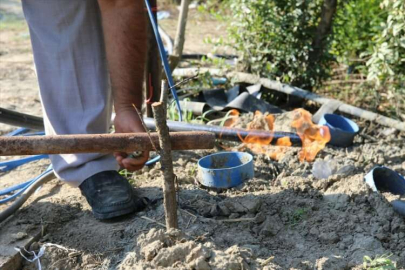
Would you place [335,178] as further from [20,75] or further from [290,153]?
[20,75]

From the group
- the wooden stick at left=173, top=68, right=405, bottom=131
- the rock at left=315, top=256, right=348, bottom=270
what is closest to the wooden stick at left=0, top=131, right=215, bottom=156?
the rock at left=315, top=256, right=348, bottom=270

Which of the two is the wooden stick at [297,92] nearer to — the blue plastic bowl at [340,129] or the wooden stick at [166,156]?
the blue plastic bowl at [340,129]

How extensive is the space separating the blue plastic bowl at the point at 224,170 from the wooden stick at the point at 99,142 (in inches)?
31.2

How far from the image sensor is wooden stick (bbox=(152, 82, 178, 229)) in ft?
7.00

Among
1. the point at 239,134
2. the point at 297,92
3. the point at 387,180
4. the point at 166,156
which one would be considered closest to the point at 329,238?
the point at 387,180

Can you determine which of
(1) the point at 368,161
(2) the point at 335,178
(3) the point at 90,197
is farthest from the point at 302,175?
(3) the point at 90,197

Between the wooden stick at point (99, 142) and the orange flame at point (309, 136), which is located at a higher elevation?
the wooden stick at point (99, 142)

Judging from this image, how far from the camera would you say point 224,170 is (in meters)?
3.09

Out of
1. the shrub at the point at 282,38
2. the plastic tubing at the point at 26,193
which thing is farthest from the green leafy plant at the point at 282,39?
the plastic tubing at the point at 26,193

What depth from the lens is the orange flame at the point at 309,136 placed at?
3.70 m

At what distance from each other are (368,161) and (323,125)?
42 centimetres

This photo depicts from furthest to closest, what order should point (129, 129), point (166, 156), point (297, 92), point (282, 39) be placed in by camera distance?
point (282, 39)
point (297, 92)
point (129, 129)
point (166, 156)

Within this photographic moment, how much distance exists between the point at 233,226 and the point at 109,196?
25.1 inches

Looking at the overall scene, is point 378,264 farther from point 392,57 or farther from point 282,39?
point 282,39
